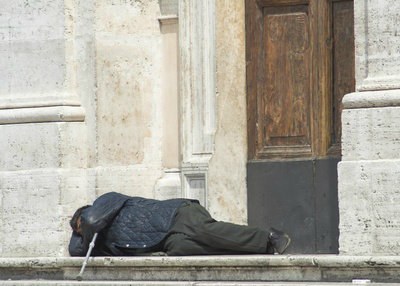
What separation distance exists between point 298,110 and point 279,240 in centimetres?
119

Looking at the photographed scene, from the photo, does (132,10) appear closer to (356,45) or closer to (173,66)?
(173,66)

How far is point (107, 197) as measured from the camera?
1105 centimetres

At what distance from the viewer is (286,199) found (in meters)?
11.1

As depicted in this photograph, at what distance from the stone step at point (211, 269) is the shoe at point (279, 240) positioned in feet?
1.50

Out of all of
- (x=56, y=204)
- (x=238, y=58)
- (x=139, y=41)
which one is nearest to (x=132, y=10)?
(x=139, y=41)

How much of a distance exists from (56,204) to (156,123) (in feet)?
3.70

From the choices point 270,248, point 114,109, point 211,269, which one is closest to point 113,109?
point 114,109

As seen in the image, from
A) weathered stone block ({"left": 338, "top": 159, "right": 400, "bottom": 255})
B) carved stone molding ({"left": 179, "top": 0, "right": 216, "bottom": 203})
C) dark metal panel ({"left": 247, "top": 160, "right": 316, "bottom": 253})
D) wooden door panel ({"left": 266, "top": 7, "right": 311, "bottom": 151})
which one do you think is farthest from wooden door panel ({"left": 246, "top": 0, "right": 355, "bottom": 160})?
weathered stone block ({"left": 338, "top": 159, "right": 400, "bottom": 255})

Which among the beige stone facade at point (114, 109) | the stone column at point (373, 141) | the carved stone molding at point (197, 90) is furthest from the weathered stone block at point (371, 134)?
the carved stone molding at point (197, 90)

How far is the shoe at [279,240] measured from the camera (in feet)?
34.6

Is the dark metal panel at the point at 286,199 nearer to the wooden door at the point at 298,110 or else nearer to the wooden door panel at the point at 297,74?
the wooden door at the point at 298,110

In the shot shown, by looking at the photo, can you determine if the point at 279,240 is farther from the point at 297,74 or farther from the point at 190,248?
the point at 297,74

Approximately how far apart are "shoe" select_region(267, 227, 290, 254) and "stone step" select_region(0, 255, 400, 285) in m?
0.46

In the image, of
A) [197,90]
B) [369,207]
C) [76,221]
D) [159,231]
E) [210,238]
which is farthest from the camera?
[197,90]
